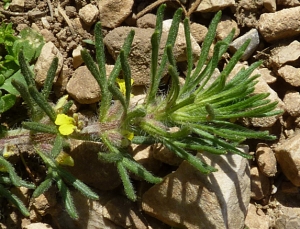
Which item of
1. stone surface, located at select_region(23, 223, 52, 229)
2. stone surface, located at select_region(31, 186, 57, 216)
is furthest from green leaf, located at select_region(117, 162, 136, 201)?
stone surface, located at select_region(23, 223, 52, 229)

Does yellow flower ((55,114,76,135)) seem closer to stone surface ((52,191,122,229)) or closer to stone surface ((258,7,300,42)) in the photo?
stone surface ((52,191,122,229))

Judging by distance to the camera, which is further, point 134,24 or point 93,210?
point 134,24

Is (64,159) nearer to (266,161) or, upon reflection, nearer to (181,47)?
(181,47)

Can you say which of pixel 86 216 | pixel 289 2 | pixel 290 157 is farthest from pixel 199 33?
pixel 86 216

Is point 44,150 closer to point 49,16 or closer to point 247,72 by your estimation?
point 49,16

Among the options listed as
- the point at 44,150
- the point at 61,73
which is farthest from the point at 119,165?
the point at 61,73
